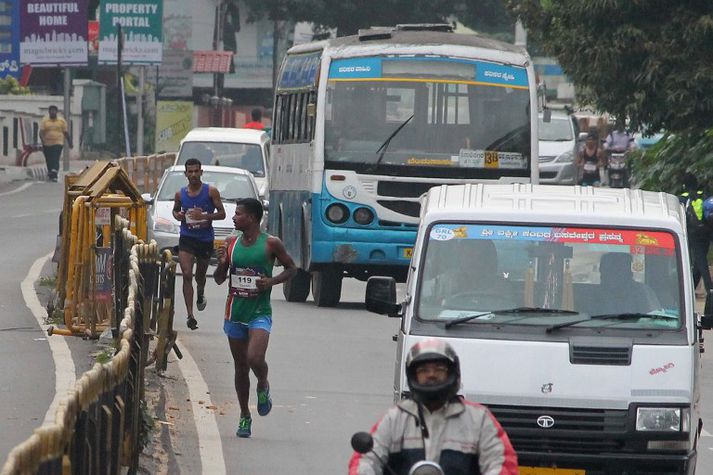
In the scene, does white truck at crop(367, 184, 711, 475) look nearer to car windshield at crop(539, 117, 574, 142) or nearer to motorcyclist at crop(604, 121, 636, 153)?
car windshield at crop(539, 117, 574, 142)

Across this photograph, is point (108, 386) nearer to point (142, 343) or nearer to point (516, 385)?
point (516, 385)

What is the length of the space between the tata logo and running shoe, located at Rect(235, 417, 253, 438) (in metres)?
3.49

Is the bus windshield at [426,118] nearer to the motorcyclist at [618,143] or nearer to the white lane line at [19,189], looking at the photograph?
the motorcyclist at [618,143]

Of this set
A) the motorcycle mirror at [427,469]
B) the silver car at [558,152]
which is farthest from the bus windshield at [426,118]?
the silver car at [558,152]

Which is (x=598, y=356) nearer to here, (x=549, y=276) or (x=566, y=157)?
(x=549, y=276)

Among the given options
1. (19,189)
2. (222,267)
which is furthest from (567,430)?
(19,189)

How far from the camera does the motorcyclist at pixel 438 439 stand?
6.04 m

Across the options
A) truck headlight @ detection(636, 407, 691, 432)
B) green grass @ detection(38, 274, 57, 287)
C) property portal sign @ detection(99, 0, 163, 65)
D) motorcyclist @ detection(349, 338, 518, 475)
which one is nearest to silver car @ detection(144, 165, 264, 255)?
green grass @ detection(38, 274, 57, 287)

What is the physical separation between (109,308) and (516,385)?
8.20 meters

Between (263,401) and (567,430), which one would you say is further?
(263,401)

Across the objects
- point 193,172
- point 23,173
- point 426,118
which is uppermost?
point 426,118

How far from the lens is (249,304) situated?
463 inches

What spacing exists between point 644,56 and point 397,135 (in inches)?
243

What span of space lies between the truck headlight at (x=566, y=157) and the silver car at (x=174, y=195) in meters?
12.0
